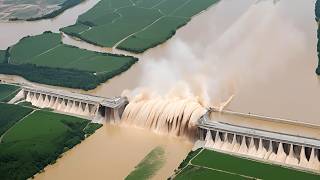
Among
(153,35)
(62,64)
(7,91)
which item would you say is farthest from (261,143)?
(153,35)

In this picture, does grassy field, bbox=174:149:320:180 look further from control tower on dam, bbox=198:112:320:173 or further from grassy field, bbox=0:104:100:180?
grassy field, bbox=0:104:100:180

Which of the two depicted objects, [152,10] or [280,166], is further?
→ [152,10]

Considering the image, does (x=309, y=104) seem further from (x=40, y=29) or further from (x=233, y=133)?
(x=40, y=29)

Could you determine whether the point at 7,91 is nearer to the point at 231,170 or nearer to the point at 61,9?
the point at 231,170

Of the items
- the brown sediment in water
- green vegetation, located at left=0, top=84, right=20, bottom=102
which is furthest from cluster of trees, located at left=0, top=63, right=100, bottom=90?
the brown sediment in water

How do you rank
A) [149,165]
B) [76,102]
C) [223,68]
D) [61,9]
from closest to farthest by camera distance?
[149,165]
[76,102]
[223,68]
[61,9]

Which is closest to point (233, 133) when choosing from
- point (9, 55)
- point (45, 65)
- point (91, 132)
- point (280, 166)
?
point (280, 166)
